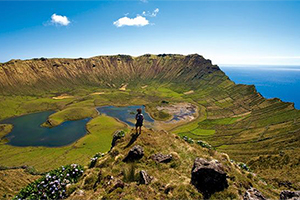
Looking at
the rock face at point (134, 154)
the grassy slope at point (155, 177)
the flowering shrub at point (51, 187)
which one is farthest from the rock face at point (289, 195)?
the flowering shrub at point (51, 187)

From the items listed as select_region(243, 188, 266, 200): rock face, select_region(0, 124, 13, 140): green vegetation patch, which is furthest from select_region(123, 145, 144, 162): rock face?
select_region(0, 124, 13, 140): green vegetation patch

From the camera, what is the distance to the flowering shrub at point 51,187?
2164 cm

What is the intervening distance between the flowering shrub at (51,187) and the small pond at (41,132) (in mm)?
100749

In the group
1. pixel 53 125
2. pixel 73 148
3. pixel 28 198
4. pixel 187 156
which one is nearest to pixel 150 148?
pixel 187 156

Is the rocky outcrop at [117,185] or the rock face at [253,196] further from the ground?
the rock face at [253,196]

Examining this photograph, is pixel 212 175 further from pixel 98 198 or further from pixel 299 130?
pixel 299 130

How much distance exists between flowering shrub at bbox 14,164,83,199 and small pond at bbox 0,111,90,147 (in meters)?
101

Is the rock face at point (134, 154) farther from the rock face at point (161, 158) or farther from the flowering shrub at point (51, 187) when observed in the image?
the flowering shrub at point (51, 187)

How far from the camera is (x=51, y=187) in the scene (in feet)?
72.3

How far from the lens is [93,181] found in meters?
23.0

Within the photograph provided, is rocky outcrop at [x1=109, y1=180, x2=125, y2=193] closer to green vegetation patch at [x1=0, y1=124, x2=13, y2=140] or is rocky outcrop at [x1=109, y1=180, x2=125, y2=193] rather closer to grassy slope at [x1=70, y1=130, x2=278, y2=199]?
grassy slope at [x1=70, y1=130, x2=278, y2=199]

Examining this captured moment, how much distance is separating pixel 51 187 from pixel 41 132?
136m

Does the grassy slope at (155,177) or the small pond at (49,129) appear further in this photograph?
the small pond at (49,129)

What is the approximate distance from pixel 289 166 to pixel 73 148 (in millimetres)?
108540
